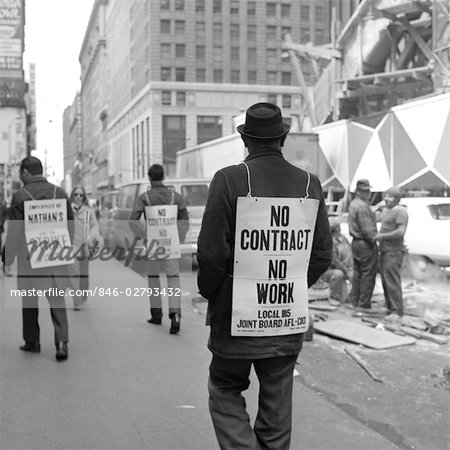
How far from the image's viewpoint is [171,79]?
42.0 m

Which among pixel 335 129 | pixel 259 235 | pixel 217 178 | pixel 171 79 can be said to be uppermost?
pixel 171 79

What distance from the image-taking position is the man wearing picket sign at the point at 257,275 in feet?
9.33

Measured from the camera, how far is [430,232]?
401 inches

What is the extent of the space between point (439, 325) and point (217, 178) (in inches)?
197

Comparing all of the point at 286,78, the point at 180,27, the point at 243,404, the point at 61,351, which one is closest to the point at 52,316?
the point at 61,351

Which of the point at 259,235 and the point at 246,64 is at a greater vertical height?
the point at 246,64

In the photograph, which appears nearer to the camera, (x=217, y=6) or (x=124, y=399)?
(x=124, y=399)

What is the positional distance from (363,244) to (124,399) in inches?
178

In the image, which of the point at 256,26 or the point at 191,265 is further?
the point at 256,26

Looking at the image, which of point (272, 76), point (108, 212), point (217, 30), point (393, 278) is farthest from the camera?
point (272, 76)

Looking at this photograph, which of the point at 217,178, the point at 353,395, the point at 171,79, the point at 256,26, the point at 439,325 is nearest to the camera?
the point at 217,178

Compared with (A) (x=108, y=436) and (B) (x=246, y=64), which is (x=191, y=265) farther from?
(B) (x=246, y=64)

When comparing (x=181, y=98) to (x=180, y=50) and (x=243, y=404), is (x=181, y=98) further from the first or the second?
(x=243, y=404)

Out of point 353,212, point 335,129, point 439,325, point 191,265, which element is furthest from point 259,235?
point 335,129
